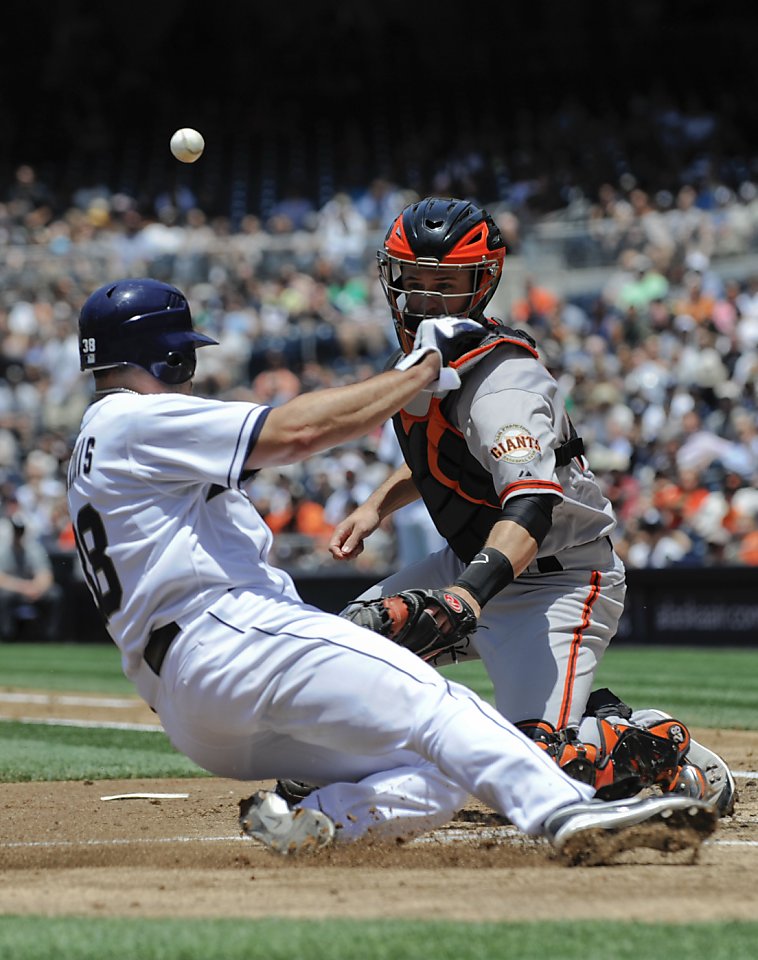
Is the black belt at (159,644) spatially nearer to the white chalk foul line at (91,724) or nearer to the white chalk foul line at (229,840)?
the white chalk foul line at (229,840)

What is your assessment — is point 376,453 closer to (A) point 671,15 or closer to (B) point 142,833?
(B) point 142,833

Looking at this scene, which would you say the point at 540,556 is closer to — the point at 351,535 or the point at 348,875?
the point at 351,535

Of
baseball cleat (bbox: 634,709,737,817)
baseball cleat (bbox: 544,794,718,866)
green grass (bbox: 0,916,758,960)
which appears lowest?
baseball cleat (bbox: 634,709,737,817)

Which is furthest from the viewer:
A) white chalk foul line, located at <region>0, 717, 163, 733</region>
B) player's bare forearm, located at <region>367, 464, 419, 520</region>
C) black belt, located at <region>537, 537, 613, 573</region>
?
white chalk foul line, located at <region>0, 717, 163, 733</region>

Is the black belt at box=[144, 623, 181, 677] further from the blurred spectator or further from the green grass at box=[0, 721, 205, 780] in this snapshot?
the blurred spectator

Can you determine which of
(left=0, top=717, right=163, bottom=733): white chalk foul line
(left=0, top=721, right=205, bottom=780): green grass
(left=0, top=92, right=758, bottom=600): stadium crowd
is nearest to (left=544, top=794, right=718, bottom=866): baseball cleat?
(left=0, top=721, right=205, bottom=780): green grass

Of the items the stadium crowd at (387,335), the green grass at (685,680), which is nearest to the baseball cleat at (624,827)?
the green grass at (685,680)
